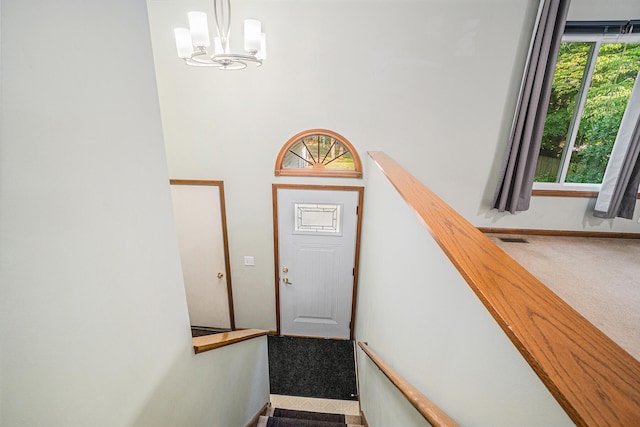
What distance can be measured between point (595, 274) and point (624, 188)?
1.21 meters

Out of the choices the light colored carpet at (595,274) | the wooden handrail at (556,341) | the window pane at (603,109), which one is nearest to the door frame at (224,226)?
the wooden handrail at (556,341)

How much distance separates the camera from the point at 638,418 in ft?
1.29

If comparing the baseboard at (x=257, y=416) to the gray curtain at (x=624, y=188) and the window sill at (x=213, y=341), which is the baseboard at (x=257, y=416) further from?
the gray curtain at (x=624, y=188)

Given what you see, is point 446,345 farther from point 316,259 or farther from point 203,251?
point 203,251

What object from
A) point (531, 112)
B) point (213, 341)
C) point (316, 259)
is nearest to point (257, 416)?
point (213, 341)

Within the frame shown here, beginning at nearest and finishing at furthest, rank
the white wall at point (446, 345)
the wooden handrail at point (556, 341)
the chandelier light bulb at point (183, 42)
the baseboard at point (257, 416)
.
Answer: the wooden handrail at point (556, 341), the white wall at point (446, 345), the chandelier light bulb at point (183, 42), the baseboard at point (257, 416)

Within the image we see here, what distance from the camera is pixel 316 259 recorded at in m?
3.48

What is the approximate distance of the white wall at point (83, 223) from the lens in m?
0.57

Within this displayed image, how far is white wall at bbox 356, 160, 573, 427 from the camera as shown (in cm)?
56

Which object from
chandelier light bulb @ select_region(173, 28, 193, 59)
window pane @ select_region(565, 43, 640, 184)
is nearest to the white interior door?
chandelier light bulb @ select_region(173, 28, 193, 59)

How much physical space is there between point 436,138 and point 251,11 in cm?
212

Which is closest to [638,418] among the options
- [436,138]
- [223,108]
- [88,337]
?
[88,337]

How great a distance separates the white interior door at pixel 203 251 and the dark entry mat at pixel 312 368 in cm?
85

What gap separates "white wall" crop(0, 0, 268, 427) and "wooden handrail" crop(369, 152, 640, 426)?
3.15 feet
